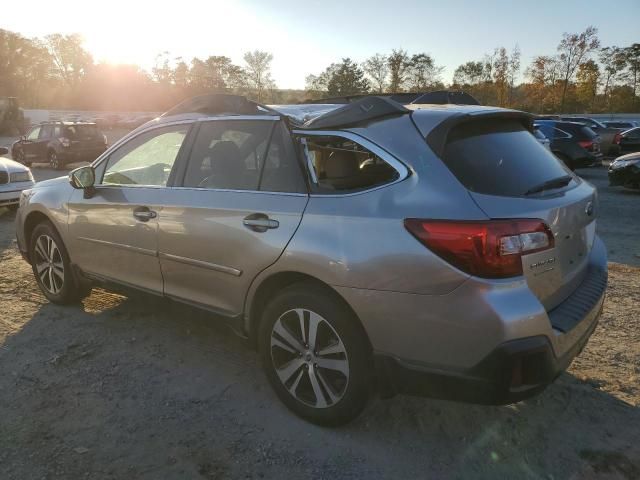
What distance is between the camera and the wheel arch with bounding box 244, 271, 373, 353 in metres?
2.58

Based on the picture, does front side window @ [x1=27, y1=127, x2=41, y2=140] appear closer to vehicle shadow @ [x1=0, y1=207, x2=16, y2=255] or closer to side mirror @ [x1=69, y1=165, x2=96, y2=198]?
vehicle shadow @ [x1=0, y1=207, x2=16, y2=255]

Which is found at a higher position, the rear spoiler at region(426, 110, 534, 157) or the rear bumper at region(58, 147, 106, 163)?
the rear spoiler at region(426, 110, 534, 157)

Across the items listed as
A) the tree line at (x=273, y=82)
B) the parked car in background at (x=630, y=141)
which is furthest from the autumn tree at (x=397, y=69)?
the parked car in background at (x=630, y=141)

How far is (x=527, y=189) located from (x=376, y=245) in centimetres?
80

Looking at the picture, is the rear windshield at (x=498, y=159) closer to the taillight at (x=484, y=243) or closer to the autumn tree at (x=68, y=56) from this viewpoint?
the taillight at (x=484, y=243)

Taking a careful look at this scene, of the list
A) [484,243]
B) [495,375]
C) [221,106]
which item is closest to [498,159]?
[484,243]

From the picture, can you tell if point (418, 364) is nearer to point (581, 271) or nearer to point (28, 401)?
Answer: point (581, 271)

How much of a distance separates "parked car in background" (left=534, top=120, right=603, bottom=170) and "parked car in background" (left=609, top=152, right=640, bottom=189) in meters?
3.10

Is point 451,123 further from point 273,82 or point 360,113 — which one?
point 273,82

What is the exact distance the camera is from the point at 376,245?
2381 millimetres

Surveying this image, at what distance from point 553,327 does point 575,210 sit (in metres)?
0.66

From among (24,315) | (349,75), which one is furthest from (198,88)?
(24,315)

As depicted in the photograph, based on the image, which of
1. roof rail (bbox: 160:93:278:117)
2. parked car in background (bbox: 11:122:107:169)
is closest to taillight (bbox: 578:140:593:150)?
roof rail (bbox: 160:93:278:117)

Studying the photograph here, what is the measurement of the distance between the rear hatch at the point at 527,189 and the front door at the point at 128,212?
196 centimetres
